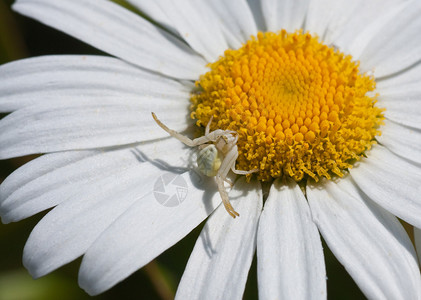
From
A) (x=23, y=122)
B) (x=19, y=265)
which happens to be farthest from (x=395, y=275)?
(x=19, y=265)

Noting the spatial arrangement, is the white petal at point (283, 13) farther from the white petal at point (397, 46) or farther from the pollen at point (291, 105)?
the white petal at point (397, 46)

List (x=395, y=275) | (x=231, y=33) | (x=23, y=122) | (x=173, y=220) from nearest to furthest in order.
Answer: (x=395, y=275)
(x=173, y=220)
(x=23, y=122)
(x=231, y=33)

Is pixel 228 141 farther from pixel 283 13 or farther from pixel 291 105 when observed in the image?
pixel 283 13

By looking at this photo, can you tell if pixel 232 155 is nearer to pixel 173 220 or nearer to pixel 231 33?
pixel 173 220


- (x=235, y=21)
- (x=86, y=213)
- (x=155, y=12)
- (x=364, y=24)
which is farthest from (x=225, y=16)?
(x=86, y=213)

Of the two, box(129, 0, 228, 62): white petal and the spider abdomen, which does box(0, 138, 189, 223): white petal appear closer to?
the spider abdomen
